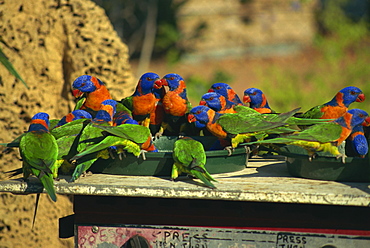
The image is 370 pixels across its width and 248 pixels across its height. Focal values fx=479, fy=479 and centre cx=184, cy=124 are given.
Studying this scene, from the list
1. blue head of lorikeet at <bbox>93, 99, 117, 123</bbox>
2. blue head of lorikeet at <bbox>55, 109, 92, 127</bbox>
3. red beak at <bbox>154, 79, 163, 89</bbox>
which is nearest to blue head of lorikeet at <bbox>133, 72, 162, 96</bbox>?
red beak at <bbox>154, 79, 163, 89</bbox>

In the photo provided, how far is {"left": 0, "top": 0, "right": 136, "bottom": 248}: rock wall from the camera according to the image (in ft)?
13.3

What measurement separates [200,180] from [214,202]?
0.14 meters

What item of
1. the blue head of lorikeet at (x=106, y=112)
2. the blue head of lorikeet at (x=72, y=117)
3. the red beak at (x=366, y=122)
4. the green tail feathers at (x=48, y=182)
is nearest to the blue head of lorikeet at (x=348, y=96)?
the red beak at (x=366, y=122)

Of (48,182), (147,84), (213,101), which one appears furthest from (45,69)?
(48,182)

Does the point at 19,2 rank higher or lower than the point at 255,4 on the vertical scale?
lower

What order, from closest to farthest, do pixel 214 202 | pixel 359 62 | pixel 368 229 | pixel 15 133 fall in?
pixel 368 229 → pixel 214 202 → pixel 15 133 → pixel 359 62

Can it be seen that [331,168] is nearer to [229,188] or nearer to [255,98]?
[229,188]

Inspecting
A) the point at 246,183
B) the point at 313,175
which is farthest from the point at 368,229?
the point at 246,183

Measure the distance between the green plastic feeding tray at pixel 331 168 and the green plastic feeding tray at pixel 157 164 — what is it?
0.30m

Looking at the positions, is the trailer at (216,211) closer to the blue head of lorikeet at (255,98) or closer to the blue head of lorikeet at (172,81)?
the blue head of lorikeet at (172,81)

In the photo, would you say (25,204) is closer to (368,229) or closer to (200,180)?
(200,180)

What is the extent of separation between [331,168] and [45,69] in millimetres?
2815

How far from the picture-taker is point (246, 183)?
2551 mm

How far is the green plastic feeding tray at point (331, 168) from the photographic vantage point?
2.52m
